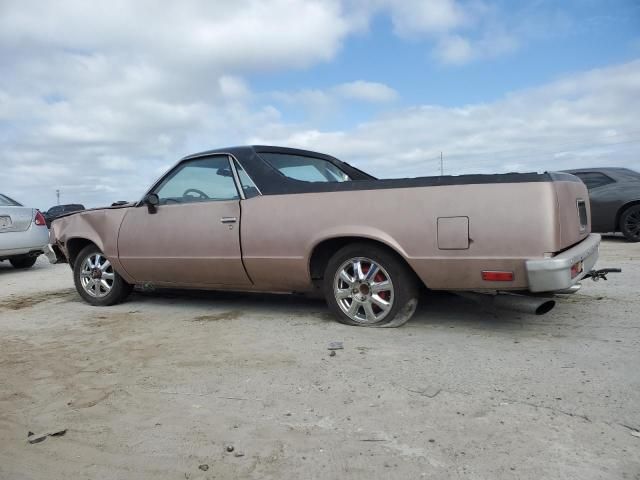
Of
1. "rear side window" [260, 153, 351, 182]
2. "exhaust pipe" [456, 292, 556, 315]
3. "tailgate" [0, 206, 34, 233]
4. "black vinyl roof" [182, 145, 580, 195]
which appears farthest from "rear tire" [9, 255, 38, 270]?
"exhaust pipe" [456, 292, 556, 315]

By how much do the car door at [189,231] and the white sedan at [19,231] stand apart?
441 cm

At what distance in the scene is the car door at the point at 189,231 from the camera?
455 centimetres

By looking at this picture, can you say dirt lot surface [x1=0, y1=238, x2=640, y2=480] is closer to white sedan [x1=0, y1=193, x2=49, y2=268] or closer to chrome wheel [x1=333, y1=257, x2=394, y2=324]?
chrome wheel [x1=333, y1=257, x2=394, y2=324]

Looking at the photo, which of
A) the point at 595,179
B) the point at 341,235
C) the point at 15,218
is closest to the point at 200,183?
the point at 341,235

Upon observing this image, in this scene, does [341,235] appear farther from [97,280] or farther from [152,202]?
[97,280]

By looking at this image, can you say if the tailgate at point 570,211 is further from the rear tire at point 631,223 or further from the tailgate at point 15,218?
the tailgate at point 15,218

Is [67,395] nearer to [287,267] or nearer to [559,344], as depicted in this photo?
[287,267]

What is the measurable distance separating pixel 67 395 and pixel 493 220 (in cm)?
280

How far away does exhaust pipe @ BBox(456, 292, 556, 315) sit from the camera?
137 inches

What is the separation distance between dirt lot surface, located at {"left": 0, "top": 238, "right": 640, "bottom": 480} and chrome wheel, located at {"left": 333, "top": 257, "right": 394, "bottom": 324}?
0.15 metres

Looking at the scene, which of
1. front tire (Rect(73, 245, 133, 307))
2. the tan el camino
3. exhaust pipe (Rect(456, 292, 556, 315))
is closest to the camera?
the tan el camino

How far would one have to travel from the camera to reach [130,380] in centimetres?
315

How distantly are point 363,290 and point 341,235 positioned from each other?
1.52ft

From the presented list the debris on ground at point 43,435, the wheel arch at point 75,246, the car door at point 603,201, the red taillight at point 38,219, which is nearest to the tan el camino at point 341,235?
the wheel arch at point 75,246
